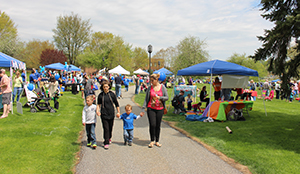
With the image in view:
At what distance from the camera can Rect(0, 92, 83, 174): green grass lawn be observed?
4086 mm

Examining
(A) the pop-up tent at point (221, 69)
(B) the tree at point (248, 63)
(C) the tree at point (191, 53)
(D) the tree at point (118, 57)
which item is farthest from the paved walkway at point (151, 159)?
(B) the tree at point (248, 63)

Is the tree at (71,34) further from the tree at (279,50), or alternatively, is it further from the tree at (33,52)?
the tree at (279,50)

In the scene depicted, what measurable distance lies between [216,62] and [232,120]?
280 cm

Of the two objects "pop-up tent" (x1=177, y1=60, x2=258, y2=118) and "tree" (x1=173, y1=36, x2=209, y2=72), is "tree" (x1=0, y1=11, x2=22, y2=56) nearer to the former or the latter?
"tree" (x1=173, y1=36, x2=209, y2=72)

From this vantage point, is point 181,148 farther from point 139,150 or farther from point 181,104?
point 181,104

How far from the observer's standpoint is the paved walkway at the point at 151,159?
4043 millimetres

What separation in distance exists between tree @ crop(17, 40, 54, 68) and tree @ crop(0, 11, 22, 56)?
6765 mm

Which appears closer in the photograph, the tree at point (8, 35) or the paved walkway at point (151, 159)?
the paved walkway at point (151, 159)

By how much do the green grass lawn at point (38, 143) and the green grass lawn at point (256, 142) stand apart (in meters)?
3.75

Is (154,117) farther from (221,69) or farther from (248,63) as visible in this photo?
(248,63)

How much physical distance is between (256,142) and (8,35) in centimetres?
5331

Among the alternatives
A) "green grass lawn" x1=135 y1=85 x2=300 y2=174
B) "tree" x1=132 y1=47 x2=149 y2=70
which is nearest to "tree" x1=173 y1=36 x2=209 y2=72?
"green grass lawn" x1=135 y1=85 x2=300 y2=174

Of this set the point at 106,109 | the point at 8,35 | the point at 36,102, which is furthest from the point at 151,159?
the point at 8,35

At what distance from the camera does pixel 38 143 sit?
5.39 metres
